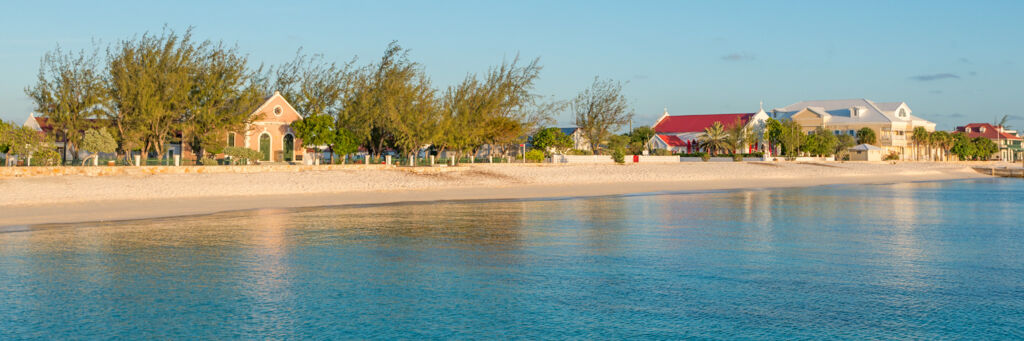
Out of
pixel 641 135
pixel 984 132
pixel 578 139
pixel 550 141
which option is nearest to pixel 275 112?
pixel 550 141

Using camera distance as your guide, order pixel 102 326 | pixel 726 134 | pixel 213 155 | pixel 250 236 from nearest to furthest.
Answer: pixel 102 326 < pixel 250 236 < pixel 213 155 < pixel 726 134


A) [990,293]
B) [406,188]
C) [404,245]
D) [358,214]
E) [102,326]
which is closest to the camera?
[102,326]

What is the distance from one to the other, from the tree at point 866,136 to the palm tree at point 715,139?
100ft

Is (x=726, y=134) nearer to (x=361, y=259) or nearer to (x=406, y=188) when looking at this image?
(x=406, y=188)

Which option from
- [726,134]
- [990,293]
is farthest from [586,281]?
[726,134]

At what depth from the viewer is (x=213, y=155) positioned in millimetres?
56156

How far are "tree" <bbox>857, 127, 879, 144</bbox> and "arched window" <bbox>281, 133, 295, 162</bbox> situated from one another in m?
96.1

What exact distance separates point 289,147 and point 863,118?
102548 mm

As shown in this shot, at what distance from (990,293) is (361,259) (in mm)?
11443

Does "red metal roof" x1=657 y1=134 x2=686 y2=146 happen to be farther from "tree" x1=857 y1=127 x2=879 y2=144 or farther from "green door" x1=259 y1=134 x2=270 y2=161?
"green door" x1=259 y1=134 x2=270 y2=161

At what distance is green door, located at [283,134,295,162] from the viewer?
192 feet

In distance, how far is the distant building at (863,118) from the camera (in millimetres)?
127062

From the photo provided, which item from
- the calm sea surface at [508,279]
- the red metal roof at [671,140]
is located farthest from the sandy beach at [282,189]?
the red metal roof at [671,140]

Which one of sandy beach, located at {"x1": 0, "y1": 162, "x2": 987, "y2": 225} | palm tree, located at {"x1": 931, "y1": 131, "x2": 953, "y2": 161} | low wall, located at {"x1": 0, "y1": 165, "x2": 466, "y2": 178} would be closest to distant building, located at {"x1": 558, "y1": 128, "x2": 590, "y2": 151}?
sandy beach, located at {"x1": 0, "y1": 162, "x2": 987, "y2": 225}
